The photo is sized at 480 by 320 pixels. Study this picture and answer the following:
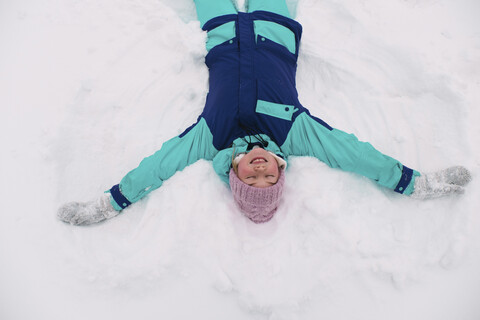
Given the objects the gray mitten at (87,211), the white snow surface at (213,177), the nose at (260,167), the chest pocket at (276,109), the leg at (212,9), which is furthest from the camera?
the leg at (212,9)

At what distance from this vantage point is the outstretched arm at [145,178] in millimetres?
2330

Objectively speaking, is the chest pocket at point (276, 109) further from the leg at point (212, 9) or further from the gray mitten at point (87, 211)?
the gray mitten at point (87, 211)

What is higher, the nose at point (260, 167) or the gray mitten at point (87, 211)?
the nose at point (260, 167)

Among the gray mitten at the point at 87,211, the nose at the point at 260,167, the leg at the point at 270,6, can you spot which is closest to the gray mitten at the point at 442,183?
the nose at the point at 260,167

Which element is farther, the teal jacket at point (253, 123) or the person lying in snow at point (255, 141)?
the teal jacket at point (253, 123)

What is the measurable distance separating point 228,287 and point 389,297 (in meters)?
1.02

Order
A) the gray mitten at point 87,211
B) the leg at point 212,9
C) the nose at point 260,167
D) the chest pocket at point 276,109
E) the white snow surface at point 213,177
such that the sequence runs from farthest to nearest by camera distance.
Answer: the leg at point 212,9
the chest pocket at point 276,109
the gray mitten at point 87,211
the white snow surface at point 213,177
the nose at point 260,167

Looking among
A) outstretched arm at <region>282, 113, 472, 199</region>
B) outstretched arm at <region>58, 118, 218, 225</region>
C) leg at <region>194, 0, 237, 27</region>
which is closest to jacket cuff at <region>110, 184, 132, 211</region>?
outstretched arm at <region>58, 118, 218, 225</region>

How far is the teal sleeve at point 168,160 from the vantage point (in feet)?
7.71

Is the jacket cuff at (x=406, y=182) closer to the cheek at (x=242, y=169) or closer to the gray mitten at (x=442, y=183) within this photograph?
the gray mitten at (x=442, y=183)

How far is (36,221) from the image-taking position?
231cm

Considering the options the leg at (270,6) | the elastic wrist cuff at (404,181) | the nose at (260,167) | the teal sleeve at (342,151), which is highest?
the leg at (270,6)

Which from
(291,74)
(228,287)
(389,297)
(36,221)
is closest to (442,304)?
(389,297)

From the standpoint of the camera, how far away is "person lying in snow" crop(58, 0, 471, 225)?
2221 mm
